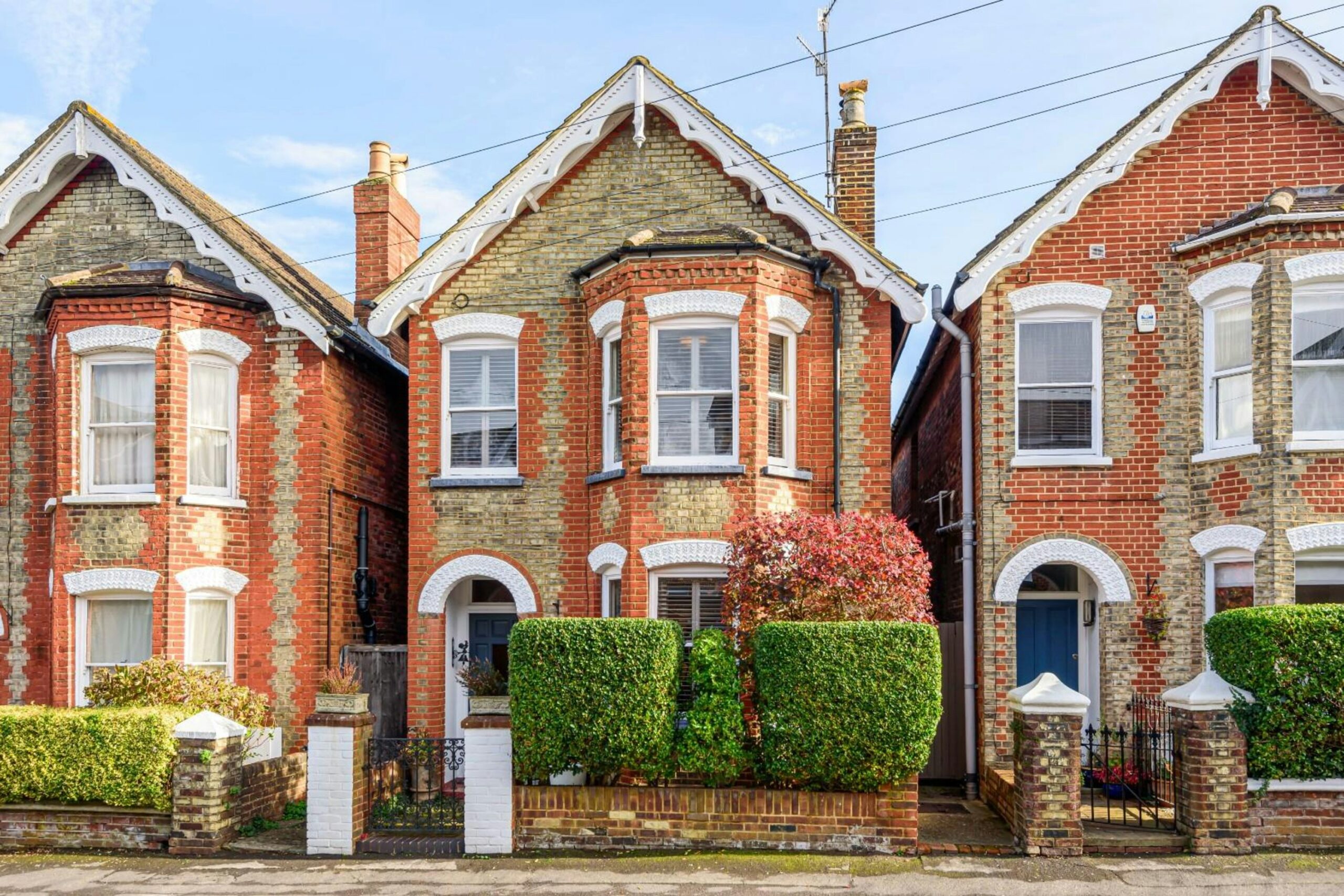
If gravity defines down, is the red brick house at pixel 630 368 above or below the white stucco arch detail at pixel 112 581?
above

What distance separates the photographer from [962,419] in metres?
14.3

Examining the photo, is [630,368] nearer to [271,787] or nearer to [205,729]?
[205,729]

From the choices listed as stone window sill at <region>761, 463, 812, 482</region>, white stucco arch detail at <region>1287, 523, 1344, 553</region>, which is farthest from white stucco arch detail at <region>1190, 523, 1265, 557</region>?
stone window sill at <region>761, 463, 812, 482</region>

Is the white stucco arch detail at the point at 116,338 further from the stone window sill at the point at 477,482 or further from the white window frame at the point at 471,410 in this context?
the stone window sill at the point at 477,482

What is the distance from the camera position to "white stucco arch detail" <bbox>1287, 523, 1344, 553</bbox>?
1247cm

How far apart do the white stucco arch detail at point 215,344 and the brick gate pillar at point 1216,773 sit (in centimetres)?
1240

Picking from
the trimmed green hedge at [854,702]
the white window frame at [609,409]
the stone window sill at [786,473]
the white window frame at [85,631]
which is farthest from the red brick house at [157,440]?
the trimmed green hedge at [854,702]

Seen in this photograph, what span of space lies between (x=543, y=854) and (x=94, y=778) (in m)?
5.01

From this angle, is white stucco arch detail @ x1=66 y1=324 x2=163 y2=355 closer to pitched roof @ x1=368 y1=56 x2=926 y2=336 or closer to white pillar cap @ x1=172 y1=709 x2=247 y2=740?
pitched roof @ x1=368 y1=56 x2=926 y2=336

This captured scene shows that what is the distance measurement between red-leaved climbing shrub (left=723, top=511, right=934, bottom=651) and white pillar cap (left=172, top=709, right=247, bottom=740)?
5584mm

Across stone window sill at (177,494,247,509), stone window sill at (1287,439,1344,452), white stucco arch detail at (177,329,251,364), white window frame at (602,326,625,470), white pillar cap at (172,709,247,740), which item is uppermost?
white stucco arch detail at (177,329,251,364)

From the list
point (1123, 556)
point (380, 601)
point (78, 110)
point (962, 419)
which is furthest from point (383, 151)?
point (1123, 556)

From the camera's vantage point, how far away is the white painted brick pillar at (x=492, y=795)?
11.2 m

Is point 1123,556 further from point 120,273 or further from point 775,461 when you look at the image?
point 120,273
